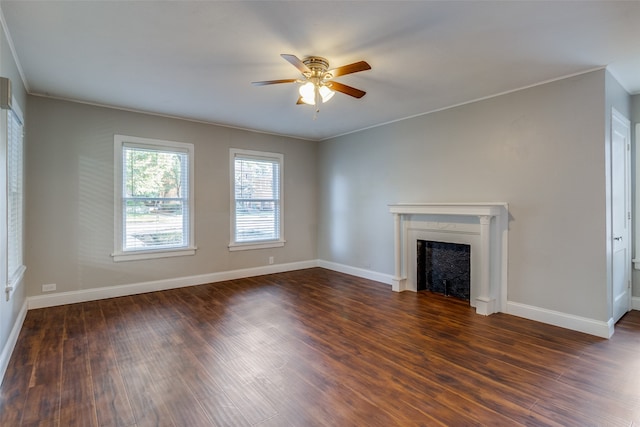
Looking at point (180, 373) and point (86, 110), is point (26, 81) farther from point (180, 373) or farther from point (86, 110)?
point (180, 373)

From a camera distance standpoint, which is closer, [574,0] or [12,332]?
[574,0]

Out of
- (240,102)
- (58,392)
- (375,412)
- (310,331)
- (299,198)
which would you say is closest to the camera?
(375,412)

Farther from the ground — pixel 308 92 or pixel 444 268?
pixel 308 92

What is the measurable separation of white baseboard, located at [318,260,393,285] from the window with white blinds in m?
4.51

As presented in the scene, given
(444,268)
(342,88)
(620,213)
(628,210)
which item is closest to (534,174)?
(620,213)

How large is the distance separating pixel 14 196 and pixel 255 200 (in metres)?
3.28

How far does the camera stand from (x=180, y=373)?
2.48 m

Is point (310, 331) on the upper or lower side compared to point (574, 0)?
lower

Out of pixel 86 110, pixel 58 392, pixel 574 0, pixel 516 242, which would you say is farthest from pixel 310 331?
pixel 86 110

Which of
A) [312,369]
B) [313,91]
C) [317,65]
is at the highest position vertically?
[317,65]

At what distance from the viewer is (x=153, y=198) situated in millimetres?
4789

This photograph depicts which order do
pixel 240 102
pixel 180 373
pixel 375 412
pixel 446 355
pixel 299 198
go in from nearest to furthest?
pixel 375 412
pixel 180 373
pixel 446 355
pixel 240 102
pixel 299 198

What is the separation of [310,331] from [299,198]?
3.51 metres

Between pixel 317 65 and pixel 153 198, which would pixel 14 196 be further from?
pixel 317 65
